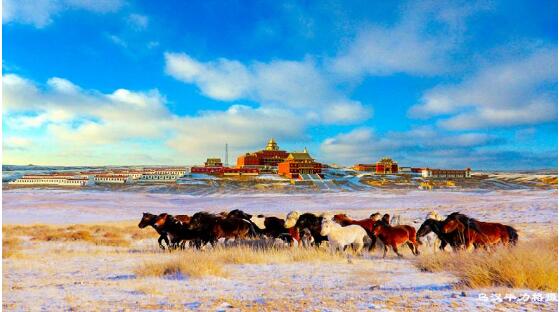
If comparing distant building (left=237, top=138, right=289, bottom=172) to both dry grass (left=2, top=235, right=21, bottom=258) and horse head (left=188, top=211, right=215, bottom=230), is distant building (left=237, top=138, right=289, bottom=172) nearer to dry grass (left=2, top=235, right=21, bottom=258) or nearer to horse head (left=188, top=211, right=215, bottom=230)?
→ dry grass (left=2, top=235, right=21, bottom=258)

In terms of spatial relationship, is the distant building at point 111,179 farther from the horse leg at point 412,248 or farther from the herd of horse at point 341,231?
the horse leg at point 412,248

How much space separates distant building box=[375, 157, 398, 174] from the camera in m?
75.7

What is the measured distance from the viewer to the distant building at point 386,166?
7569 cm

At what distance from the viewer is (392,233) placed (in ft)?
34.6

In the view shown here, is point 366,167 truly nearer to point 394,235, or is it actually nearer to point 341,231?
point 394,235

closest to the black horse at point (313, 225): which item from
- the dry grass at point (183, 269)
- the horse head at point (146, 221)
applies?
the dry grass at point (183, 269)

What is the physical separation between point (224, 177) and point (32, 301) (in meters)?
57.8

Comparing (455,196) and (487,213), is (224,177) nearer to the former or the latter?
(455,196)

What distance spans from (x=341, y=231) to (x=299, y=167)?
6221 cm

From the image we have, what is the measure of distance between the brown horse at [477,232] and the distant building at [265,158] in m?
73.1

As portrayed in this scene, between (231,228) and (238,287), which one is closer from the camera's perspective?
(238,287)

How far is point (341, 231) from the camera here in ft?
33.5

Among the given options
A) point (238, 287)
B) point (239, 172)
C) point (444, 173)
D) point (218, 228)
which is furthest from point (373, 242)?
point (444, 173)

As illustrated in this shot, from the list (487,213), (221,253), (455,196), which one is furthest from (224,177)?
(221,253)
